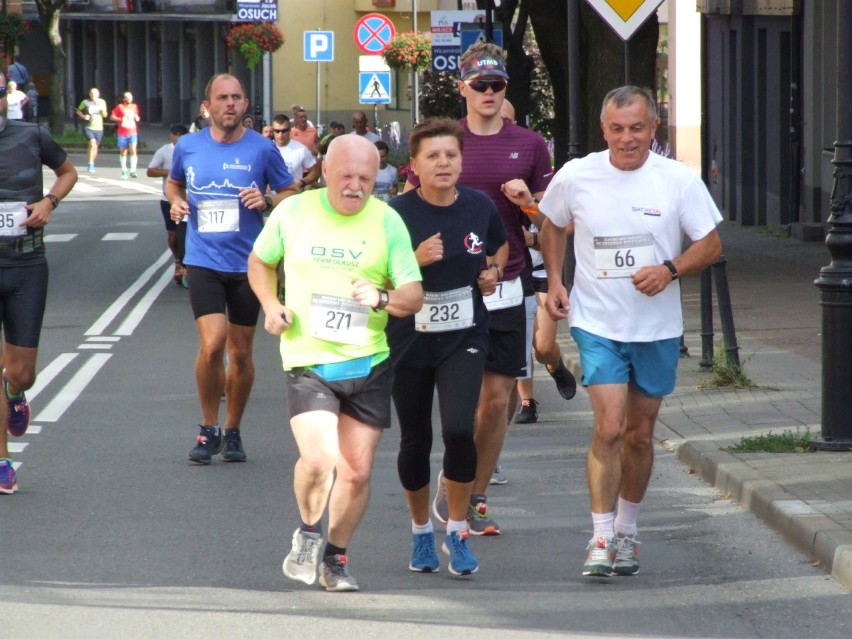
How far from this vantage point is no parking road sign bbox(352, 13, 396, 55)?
108ft

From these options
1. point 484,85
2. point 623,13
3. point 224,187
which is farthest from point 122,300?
point 484,85

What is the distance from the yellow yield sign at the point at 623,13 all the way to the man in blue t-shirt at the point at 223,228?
12.5 ft

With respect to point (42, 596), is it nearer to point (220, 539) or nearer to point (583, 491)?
point (220, 539)

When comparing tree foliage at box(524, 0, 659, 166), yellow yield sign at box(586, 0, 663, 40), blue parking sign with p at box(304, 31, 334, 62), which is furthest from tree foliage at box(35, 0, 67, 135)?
yellow yield sign at box(586, 0, 663, 40)

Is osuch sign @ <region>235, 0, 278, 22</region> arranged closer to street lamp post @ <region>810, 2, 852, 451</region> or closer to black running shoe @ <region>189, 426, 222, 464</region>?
black running shoe @ <region>189, 426, 222, 464</region>

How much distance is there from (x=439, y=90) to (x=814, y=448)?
2633 cm

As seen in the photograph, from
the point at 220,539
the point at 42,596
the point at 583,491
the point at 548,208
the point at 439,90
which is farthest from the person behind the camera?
the point at 439,90

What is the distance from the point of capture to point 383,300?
6613 millimetres

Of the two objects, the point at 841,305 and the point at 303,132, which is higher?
the point at 303,132

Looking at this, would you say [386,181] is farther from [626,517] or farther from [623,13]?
[626,517]

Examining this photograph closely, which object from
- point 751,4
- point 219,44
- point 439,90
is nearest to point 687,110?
point 439,90

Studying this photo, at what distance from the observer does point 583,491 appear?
923 cm

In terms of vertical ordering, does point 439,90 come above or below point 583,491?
above

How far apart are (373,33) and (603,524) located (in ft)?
87.3
